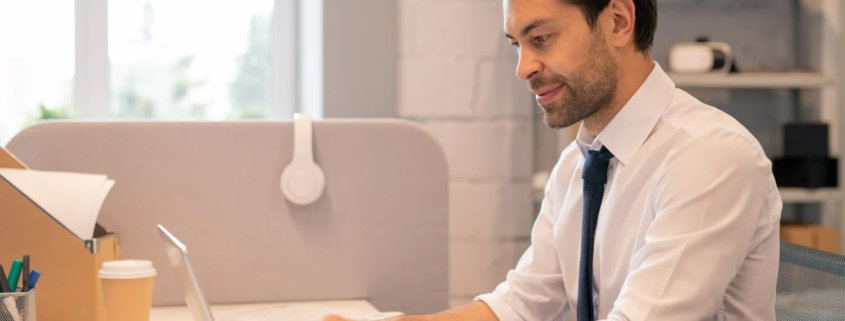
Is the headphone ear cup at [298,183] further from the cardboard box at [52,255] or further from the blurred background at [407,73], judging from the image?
the blurred background at [407,73]

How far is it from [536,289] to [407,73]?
1023 millimetres

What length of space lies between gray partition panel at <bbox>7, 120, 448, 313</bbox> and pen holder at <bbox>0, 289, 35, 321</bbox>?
36 centimetres

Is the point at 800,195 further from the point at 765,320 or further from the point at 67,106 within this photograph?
the point at 67,106

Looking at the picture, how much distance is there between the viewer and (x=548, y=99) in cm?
102

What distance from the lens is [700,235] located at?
781 mm

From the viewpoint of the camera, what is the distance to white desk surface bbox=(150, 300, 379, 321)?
1.08 m

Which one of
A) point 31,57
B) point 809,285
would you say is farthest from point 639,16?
point 31,57

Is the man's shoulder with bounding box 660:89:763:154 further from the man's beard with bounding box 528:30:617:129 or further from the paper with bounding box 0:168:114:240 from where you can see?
the paper with bounding box 0:168:114:240

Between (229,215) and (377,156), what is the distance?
227 mm

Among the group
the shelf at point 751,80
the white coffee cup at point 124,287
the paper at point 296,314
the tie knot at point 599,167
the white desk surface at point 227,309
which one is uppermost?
the shelf at point 751,80

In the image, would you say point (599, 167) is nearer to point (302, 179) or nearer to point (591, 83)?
point (591, 83)

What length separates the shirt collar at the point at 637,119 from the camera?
927mm

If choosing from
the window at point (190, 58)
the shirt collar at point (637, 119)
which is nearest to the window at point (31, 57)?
the window at point (190, 58)

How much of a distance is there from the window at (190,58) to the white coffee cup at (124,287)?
1.43 meters
